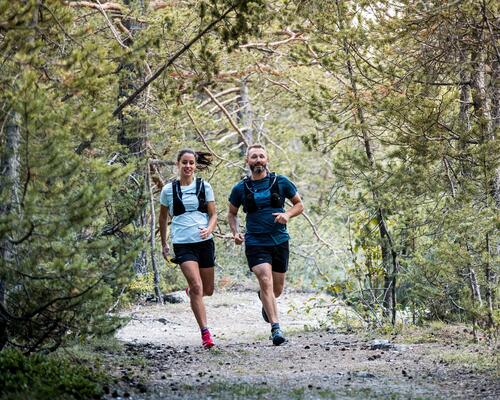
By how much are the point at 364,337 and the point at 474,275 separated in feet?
6.37

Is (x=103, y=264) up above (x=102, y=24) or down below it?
below

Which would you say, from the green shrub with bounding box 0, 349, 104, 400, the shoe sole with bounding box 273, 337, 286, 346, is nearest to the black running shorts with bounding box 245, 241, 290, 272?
the shoe sole with bounding box 273, 337, 286, 346

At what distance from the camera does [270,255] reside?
31.5 feet

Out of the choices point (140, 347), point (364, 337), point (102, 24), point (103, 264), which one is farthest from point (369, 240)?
point (102, 24)

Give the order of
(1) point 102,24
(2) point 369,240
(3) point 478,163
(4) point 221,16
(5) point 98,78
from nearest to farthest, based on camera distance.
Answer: (5) point 98,78, (4) point 221,16, (3) point 478,163, (2) point 369,240, (1) point 102,24

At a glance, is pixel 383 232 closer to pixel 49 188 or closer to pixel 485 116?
pixel 485 116

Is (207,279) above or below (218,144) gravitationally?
below

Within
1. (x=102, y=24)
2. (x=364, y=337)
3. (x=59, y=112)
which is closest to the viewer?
(x=59, y=112)

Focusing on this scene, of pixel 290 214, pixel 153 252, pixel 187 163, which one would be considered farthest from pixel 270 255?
pixel 153 252

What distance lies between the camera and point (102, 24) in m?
15.0

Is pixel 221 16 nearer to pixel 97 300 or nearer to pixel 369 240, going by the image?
pixel 97 300

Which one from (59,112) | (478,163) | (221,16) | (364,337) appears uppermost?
(221,16)

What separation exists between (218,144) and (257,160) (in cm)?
921

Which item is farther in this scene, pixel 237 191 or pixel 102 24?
pixel 102 24
